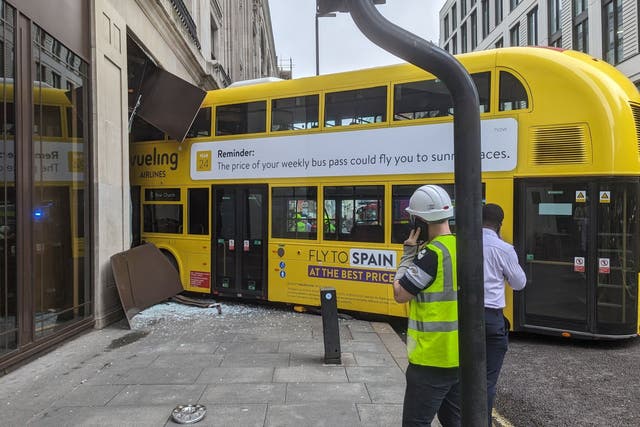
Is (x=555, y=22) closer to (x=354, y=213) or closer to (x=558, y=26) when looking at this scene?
(x=558, y=26)

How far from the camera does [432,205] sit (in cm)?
269

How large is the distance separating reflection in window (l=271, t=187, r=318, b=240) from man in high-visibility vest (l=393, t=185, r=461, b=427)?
5.21m

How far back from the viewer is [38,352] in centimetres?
573

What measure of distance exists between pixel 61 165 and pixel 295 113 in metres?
3.66

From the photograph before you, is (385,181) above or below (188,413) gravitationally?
above

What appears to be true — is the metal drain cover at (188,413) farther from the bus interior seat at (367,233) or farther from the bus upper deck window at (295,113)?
the bus upper deck window at (295,113)

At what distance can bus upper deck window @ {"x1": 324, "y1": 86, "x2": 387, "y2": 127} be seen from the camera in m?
7.35

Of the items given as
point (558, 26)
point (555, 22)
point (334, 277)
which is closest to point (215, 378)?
point (334, 277)

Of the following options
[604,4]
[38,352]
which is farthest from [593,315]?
[604,4]

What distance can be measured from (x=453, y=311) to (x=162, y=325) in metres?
5.89

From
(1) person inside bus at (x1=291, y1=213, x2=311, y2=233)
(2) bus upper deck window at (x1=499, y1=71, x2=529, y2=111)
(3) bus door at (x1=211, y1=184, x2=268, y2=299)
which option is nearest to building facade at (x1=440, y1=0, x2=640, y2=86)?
(2) bus upper deck window at (x1=499, y1=71, x2=529, y2=111)

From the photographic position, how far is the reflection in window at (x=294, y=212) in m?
7.92

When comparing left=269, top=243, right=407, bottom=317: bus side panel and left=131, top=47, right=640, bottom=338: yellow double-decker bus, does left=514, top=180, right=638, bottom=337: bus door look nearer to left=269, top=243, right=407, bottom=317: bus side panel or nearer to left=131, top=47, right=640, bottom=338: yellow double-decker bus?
left=131, top=47, right=640, bottom=338: yellow double-decker bus

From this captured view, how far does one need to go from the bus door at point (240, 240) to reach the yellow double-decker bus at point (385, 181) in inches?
1.0
